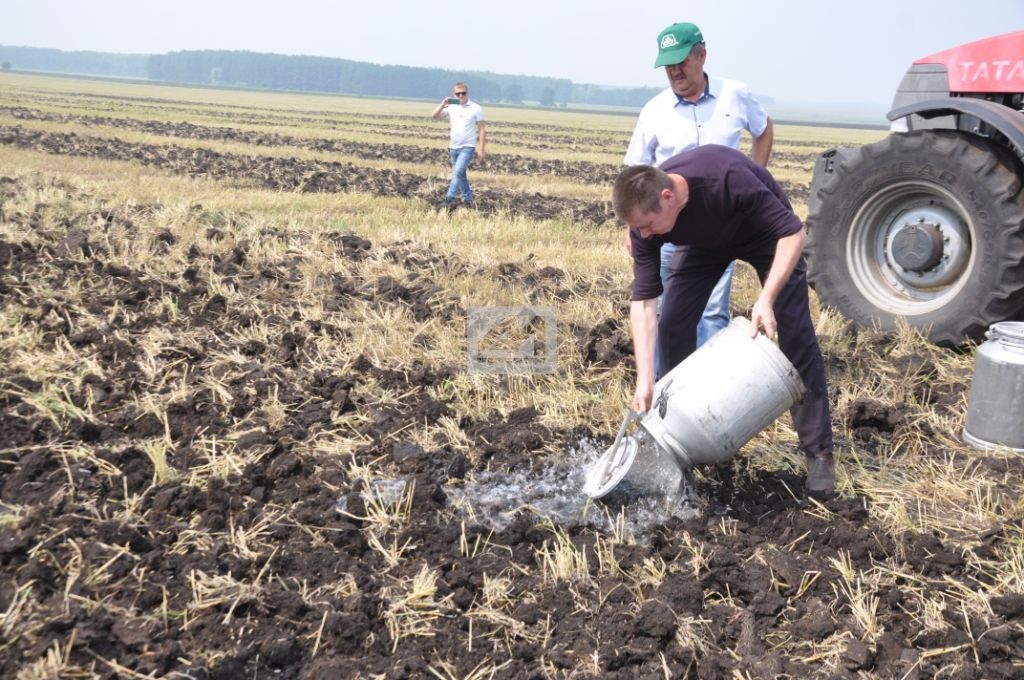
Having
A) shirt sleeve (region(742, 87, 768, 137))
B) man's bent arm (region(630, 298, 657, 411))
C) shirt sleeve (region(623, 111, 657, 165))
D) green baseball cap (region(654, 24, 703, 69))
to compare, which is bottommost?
man's bent arm (region(630, 298, 657, 411))

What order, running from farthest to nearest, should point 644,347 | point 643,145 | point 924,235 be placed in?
point 924,235, point 643,145, point 644,347

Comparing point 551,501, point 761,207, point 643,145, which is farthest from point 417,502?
point 643,145

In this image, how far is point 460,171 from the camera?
38.2 feet

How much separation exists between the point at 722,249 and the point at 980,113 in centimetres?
230

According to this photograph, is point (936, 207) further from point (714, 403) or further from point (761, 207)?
point (714, 403)

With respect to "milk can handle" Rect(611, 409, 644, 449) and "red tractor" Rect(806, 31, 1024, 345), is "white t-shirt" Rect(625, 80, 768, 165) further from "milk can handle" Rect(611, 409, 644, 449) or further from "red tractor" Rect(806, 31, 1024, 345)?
"milk can handle" Rect(611, 409, 644, 449)

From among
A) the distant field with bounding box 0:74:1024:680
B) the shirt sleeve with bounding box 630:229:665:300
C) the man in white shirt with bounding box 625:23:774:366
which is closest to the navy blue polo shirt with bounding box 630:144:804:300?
the shirt sleeve with bounding box 630:229:665:300

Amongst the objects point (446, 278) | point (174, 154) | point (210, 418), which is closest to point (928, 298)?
point (446, 278)

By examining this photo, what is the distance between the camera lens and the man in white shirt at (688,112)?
14.4 feet

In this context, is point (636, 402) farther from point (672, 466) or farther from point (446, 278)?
point (446, 278)

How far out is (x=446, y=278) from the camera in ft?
23.5

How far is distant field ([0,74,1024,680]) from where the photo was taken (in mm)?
2840

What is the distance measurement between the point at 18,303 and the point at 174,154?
12.5m

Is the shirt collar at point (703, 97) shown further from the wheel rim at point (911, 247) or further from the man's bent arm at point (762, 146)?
the wheel rim at point (911, 247)
